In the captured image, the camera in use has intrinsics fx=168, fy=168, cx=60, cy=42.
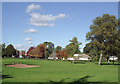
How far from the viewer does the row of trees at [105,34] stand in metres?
52.7

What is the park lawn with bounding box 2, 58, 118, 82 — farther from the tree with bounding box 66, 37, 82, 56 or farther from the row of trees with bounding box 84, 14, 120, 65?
the tree with bounding box 66, 37, 82, 56

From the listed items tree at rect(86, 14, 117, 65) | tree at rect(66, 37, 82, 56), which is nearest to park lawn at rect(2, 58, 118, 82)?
tree at rect(86, 14, 117, 65)

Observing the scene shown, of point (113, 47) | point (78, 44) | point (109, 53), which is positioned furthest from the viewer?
point (78, 44)

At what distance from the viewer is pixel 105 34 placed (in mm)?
52812

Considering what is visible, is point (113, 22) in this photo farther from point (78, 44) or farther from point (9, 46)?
point (9, 46)

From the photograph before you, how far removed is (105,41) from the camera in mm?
54500

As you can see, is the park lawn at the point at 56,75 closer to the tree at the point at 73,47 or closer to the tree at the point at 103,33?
the tree at the point at 103,33

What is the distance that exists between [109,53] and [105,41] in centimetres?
551

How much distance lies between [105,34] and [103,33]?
0.70m

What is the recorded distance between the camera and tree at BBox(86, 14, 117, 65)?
52656 mm

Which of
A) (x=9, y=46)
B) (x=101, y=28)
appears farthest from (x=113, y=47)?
(x=9, y=46)

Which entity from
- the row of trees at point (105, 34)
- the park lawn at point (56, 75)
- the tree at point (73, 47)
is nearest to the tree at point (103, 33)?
the row of trees at point (105, 34)

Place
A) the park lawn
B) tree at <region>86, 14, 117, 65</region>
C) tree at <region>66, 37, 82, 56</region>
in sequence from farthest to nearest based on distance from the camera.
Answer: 1. tree at <region>66, 37, 82, 56</region>
2. tree at <region>86, 14, 117, 65</region>
3. the park lawn

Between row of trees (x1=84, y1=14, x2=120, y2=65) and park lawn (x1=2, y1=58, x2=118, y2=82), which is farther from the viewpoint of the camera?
row of trees (x1=84, y1=14, x2=120, y2=65)
